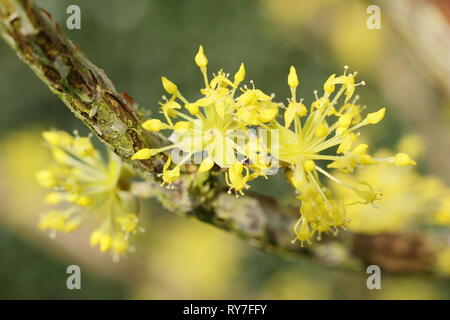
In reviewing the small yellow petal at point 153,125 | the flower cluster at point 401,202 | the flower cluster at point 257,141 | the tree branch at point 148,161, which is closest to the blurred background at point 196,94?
the flower cluster at point 401,202

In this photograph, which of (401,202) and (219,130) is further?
(401,202)

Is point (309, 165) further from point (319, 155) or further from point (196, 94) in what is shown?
Result: point (196, 94)

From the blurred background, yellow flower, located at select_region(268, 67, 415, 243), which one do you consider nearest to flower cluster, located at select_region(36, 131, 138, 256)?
yellow flower, located at select_region(268, 67, 415, 243)

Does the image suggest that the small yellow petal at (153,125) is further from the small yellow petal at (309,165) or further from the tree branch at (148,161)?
the small yellow petal at (309,165)

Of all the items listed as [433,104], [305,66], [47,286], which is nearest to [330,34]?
[433,104]

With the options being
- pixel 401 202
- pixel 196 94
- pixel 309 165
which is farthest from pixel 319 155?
pixel 196 94
